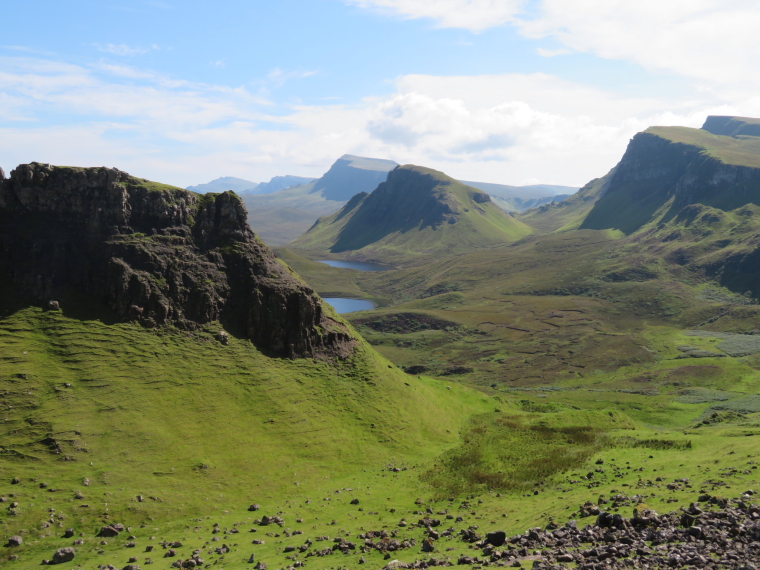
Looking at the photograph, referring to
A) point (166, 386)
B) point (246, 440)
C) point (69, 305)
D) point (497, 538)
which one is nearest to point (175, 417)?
point (166, 386)

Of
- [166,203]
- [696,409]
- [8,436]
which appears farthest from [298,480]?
[696,409]

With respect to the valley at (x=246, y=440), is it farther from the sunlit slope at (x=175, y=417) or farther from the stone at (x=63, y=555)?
the stone at (x=63, y=555)

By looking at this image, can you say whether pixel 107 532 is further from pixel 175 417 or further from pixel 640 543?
pixel 640 543

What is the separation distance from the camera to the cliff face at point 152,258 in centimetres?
5881

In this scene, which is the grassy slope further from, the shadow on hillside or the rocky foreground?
the rocky foreground

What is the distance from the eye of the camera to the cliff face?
5881cm

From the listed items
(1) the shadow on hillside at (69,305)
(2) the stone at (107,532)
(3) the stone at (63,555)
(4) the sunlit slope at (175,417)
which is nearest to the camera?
(3) the stone at (63,555)

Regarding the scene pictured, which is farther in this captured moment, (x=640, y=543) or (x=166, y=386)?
(x=166, y=386)

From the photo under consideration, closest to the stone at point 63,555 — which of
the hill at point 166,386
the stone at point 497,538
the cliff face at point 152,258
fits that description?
the hill at point 166,386

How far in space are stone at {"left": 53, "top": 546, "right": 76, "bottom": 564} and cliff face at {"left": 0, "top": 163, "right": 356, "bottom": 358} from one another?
29.8 m

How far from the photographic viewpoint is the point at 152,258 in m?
63.2

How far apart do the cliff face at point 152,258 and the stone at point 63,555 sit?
2978cm

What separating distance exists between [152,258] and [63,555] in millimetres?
37079

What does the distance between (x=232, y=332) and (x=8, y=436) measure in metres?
26.9
